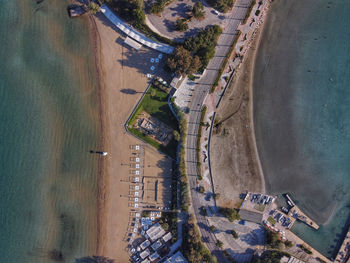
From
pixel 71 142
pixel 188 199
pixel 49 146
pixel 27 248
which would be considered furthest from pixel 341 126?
pixel 27 248

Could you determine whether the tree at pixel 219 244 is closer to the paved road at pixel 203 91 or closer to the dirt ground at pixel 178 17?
the paved road at pixel 203 91

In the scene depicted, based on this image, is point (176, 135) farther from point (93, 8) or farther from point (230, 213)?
point (93, 8)

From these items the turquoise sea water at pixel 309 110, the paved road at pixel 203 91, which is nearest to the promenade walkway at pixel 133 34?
the paved road at pixel 203 91

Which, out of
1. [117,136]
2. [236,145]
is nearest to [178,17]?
[117,136]

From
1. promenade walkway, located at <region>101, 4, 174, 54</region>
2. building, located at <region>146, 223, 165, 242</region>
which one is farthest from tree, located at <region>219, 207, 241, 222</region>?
promenade walkway, located at <region>101, 4, 174, 54</region>

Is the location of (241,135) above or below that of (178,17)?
below
